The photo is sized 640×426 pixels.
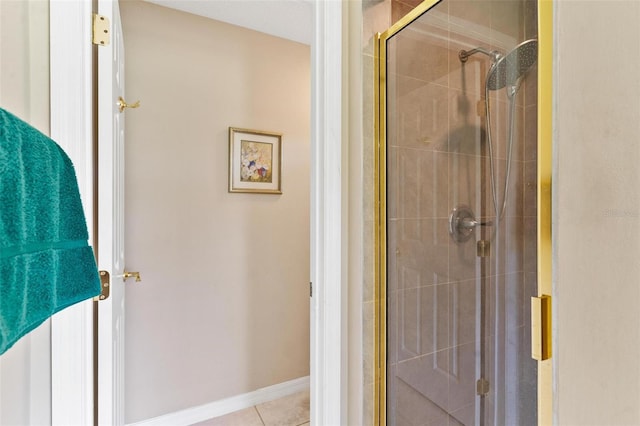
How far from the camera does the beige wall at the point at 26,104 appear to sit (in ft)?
2.25

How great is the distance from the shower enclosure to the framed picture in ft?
3.34

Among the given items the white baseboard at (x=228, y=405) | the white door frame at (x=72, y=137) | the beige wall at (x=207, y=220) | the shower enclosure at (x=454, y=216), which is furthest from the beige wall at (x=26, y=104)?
the white baseboard at (x=228, y=405)

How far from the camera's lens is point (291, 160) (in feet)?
6.74

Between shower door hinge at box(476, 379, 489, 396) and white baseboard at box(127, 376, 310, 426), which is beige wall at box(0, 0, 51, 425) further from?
shower door hinge at box(476, 379, 489, 396)

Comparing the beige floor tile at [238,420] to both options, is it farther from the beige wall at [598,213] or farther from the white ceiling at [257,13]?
the white ceiling at [257,13]

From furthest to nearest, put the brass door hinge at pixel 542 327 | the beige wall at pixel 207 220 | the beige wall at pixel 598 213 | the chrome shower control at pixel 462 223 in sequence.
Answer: the beige wall at pixel 207 220 → the chrome shower control at pixel 462 223 → the brass door hinge at pixel 542 327 → the beige wall at pixel 598 213

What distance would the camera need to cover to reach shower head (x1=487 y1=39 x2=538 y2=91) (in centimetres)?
77

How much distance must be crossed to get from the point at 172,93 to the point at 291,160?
0.80 meters

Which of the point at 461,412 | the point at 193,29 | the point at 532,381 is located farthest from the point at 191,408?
the point at 193,29

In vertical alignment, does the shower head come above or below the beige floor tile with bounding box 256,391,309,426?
above

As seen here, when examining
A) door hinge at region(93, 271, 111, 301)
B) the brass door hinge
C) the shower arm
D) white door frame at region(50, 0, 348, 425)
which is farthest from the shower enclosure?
door hinge at region(93, 271, 111, 301)

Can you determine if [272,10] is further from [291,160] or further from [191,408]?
[191,408]

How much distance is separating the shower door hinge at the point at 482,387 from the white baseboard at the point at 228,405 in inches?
52.0

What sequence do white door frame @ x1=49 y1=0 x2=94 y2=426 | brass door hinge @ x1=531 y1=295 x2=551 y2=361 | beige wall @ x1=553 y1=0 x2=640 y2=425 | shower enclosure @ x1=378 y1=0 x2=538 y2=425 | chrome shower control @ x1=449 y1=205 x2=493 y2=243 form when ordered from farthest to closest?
1. chrome shower control @ x1=449 y1=205 x2=493 y2=243
2. shower enclosure @ x1=378 y1=0 x2=538 y2=425
3. white door frame @ x1=49 y1=0 x2=94 y2=426
4. brass door hinge @ x1=531 y1=295 x2=551 y2=361
5. beige wall @ x1=553 y1=0 x2=640 y2=425
